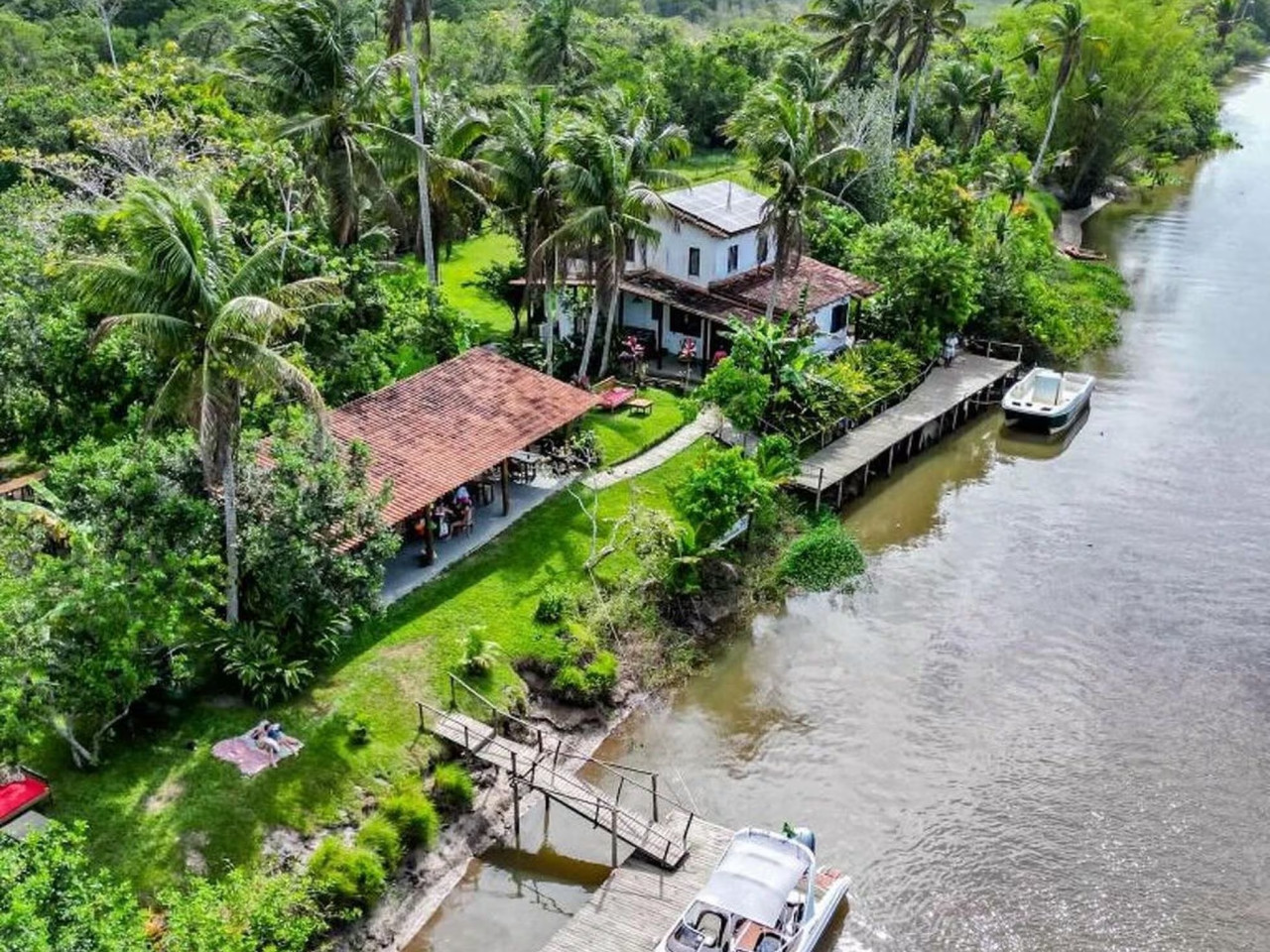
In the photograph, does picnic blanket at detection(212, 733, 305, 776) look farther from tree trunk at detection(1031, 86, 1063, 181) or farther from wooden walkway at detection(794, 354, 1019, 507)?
tree trunk at detection(1031, 86, 1063, 181)

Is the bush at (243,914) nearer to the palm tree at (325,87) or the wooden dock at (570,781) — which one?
the wooden dock at (570,781)

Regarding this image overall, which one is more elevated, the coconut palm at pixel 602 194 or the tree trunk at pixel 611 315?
the coconut palm at pixel 602 194

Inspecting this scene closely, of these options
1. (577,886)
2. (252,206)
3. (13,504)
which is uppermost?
(252,206)

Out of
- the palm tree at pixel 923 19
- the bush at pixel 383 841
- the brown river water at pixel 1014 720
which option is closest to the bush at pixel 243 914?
the bush at pixel 383 841

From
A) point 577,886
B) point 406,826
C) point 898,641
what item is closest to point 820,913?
point 577,886

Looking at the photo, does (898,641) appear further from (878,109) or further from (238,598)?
(878,109)
